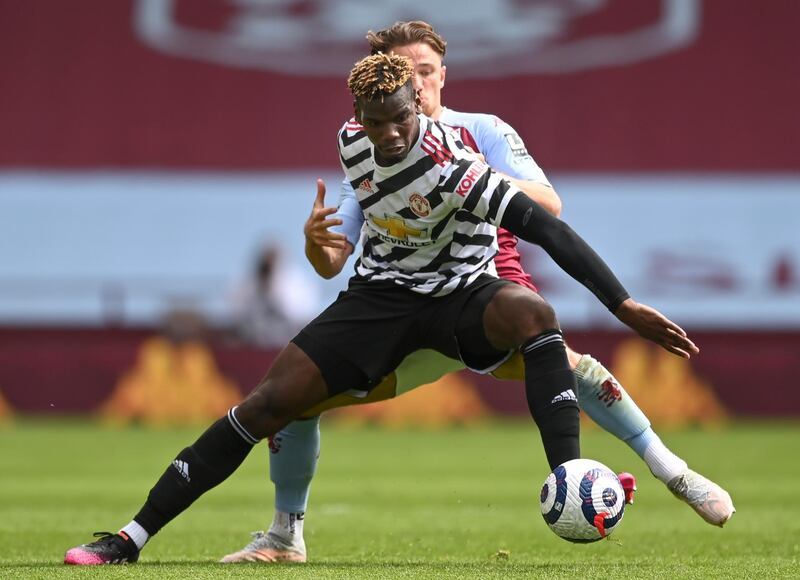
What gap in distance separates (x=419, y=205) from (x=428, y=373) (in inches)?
37.3

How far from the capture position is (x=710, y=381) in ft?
52.7

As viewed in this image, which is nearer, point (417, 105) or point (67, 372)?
point (417, 105)

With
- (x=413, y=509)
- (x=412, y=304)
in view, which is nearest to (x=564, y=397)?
(x=412, y=304)

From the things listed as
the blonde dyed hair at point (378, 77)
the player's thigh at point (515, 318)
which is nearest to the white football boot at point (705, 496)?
the player's thigh at point (515, 318)

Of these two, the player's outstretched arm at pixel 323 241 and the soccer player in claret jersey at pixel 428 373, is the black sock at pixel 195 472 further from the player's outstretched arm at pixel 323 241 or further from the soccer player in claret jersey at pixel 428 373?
the player's outstretched arm at pixel 323 241

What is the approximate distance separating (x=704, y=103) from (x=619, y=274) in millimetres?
3242

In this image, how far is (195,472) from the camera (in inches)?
245

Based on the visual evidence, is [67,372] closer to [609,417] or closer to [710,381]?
[710,381]

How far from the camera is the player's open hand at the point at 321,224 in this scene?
6.23 m

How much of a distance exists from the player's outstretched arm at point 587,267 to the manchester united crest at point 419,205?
0.33m

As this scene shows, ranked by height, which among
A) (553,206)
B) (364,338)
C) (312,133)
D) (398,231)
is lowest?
(364,338)

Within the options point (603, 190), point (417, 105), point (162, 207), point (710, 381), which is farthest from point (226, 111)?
point (417, 105)

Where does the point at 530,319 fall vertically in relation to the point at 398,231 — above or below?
below

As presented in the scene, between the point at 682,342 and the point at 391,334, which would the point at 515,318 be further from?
the point at 682,342
